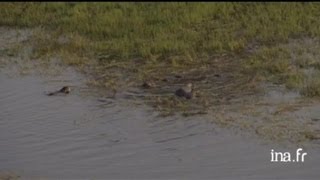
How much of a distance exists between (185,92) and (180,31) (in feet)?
11.7

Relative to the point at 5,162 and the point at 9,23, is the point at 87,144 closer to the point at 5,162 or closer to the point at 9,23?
the point at 5,162

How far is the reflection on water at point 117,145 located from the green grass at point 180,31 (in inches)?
73.8

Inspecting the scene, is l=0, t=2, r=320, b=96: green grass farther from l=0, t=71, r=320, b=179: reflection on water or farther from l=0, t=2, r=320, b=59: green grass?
l=0, t=71, r=320, b=179: reflection on water

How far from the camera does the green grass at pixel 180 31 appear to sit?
32.0ft

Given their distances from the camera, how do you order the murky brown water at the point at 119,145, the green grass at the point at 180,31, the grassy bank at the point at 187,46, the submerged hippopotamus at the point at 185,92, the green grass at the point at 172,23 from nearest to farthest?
the murky brown water at the point at 119,145, the submerged hippopotamus at the point at 185,92, the grassy bank at the point at 187,46, the green grass at the point at 180,31, the green grass at the point at 172,23

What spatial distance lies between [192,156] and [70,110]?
2288 millimetres

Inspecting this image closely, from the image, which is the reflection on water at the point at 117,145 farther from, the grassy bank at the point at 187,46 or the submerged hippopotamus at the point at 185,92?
the submerged hippopotamus at the point at 185,92

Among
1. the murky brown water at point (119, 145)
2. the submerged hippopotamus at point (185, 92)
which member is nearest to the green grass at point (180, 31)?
the submerged hippopotamus at point (185, 92)

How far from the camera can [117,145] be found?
6.58 metres

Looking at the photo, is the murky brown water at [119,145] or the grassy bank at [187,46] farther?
the grassy bank at [187,46]

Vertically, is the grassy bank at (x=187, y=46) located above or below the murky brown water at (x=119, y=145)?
above

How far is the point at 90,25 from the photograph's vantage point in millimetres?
12383

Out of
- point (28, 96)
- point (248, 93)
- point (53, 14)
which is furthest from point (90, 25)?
point (248, 93)

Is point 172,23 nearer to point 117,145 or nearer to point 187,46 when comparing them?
point 187,46
